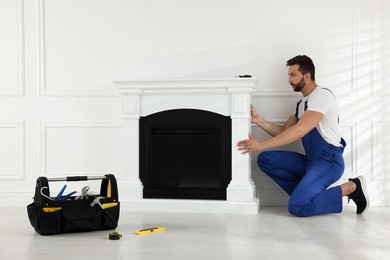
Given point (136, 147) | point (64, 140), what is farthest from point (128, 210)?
point (64, 140)

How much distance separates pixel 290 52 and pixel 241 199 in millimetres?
1268

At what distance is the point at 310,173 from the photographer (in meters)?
3.94

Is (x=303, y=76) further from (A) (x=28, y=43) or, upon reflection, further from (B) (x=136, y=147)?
(A) (x=28, y=43)

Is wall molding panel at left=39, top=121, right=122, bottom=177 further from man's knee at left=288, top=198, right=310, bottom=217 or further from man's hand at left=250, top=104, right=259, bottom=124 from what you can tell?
man's knee at left=288, top=198, right=310, bottom=217

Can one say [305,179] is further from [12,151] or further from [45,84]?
[12,151]

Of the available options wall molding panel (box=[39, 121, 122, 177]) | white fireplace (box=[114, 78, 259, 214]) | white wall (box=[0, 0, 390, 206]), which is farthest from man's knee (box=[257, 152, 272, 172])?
wall molding panel (box=[39, 121, 122, 177])

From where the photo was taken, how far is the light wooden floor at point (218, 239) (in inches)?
105

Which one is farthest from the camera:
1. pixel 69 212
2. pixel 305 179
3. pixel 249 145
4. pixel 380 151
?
pixel 380 151

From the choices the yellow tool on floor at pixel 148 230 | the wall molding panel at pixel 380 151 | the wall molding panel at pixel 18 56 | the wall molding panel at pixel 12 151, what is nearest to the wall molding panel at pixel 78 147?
the wall molding panel at pixel 12 151

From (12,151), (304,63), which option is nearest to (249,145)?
(304,63)

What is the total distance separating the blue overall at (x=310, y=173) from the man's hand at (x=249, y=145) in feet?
0.55

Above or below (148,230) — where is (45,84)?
above

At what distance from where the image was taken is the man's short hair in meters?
4.11

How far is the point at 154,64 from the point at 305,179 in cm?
155
